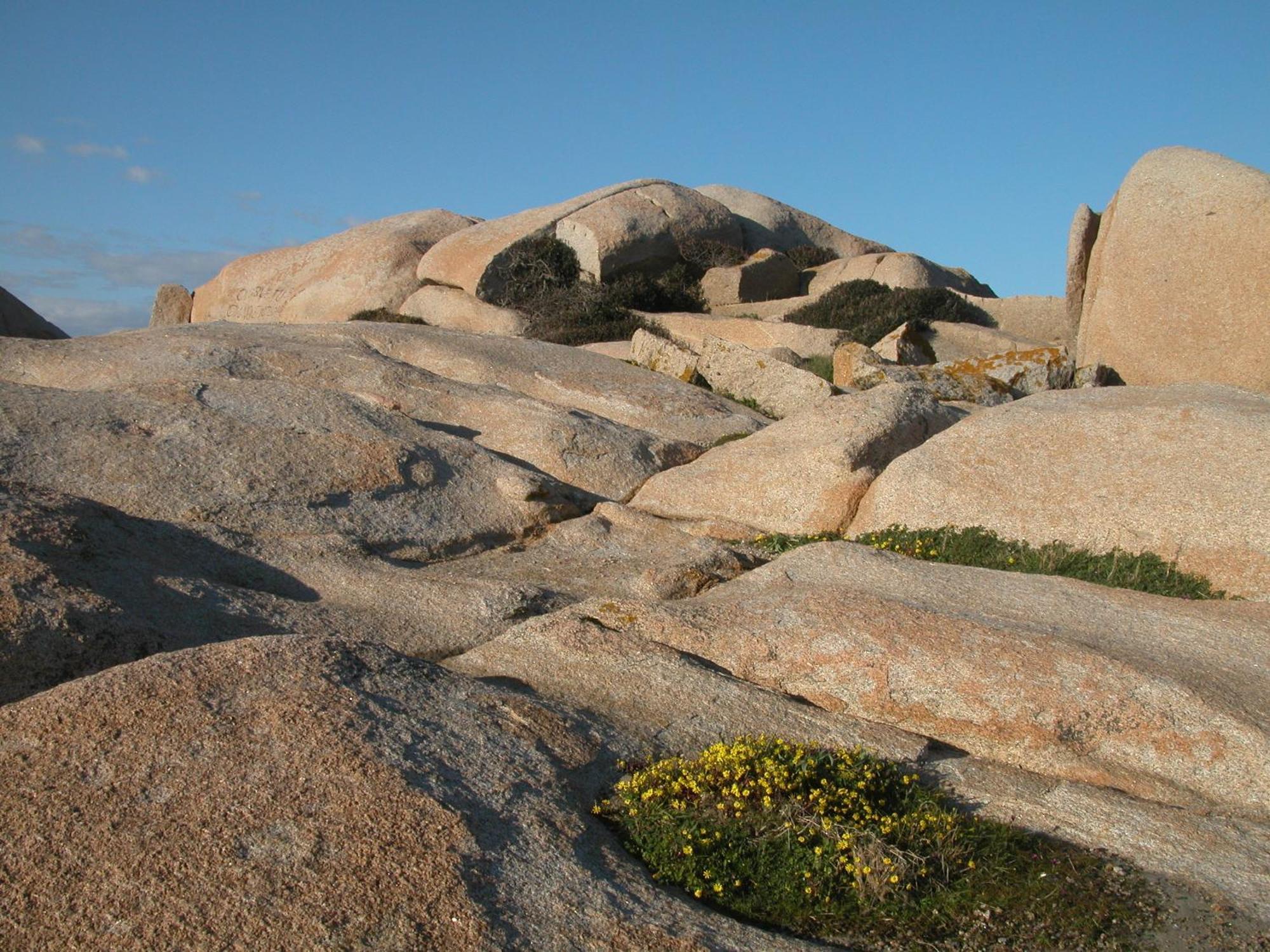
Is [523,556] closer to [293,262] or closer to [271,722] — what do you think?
[271,722]

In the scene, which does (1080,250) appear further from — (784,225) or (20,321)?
(784,225)

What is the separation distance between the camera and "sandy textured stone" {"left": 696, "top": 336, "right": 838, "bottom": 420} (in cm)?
1478

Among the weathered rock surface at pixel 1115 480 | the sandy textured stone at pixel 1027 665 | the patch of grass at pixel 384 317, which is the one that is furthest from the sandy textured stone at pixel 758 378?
the patch of grass at pixel 384 317

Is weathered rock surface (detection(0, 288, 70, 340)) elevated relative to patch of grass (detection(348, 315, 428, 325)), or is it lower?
lower

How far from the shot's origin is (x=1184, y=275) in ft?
44.5

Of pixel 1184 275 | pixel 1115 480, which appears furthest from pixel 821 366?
pixel 1115 480

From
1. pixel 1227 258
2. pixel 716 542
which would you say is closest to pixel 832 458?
pixel 716 542

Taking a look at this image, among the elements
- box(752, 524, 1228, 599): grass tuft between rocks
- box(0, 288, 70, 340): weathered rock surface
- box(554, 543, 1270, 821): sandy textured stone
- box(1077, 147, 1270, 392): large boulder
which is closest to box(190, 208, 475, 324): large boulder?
box(0, 288, 70, 340): weathered rock surface

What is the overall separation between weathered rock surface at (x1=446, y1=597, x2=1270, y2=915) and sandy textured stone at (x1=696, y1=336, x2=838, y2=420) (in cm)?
831

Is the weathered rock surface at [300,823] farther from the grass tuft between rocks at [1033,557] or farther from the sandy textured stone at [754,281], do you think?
the sandy textured stone at [754,281]

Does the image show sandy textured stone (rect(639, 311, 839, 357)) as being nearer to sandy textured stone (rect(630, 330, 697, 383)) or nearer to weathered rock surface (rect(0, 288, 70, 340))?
sandy textured stone (rect(630, 330, 697, 383))

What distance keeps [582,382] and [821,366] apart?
16.5ft

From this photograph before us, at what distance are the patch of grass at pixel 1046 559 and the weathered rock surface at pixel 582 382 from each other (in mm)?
3663

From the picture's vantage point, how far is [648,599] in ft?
25.1
